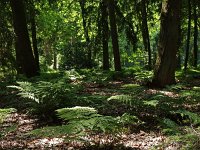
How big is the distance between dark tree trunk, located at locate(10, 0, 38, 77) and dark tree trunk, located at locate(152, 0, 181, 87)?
6.23 m

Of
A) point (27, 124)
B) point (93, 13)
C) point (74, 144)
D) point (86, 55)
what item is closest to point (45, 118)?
point (27, 124)

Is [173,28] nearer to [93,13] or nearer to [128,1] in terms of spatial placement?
[128,1]

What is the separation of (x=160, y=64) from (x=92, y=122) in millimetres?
6478

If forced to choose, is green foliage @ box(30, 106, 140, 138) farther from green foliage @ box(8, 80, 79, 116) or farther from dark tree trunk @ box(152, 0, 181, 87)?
dark tree trunk @ box(152, 0, 181, 87)

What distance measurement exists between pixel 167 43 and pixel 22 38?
22.2ft

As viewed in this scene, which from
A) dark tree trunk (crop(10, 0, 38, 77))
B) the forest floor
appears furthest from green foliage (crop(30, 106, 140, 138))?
dark tree trunk (crop(10, 0, 38, 77))

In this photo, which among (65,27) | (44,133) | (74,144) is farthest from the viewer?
(65,27)

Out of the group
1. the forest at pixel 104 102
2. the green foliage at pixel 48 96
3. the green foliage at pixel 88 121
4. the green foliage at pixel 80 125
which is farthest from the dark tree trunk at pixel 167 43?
the green foliage at pixel 88 121

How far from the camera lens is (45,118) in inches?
290

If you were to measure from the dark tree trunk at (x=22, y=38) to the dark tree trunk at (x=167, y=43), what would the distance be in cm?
623

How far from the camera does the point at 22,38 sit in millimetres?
14469

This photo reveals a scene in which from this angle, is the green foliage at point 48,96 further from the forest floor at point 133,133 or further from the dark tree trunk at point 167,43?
the dark tree trunk at point 167,43

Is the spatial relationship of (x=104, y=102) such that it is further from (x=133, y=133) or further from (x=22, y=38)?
(x=22, y=38)

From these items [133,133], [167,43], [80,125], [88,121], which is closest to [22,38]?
[167,43]
